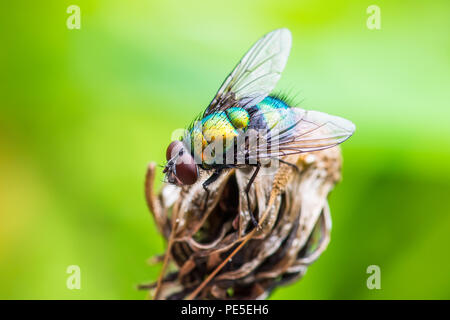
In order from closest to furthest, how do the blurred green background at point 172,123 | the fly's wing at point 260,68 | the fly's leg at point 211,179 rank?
the fly's leg at point 211,179, the fly's wing at point 260,68, the blurred green background at point 172,123

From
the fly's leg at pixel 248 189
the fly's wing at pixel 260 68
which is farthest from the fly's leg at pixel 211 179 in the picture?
the fly's wing at pixel 260 68

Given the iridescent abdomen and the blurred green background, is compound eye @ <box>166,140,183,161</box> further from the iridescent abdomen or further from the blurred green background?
the blurred green background

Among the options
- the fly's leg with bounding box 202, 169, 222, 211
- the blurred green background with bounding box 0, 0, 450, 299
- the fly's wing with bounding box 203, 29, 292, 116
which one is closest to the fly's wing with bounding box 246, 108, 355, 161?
the fly's leg with bounding box 202, 169, 222, 211

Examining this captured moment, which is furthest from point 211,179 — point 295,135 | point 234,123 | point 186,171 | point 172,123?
point 172,123

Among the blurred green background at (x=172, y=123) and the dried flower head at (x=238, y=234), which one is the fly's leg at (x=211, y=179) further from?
the blurred green background at (x=172, y=123)

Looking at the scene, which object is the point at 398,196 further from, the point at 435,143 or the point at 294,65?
the point at 294,65

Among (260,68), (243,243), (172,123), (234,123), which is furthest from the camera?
(172,123)

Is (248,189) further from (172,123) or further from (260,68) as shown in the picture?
(172,123)
